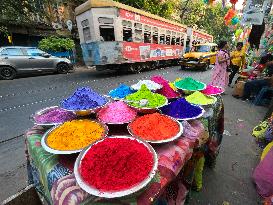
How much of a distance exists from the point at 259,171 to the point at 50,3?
1876 centimetres

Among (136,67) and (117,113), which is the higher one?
(117,113)

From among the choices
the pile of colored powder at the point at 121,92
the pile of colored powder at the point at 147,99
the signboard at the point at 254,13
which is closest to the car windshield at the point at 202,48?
the signboard at the point at 254,13

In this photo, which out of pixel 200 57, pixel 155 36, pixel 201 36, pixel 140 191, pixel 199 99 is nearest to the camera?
pixel 140 191

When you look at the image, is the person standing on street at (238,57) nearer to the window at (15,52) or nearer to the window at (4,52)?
the window at (15,52)

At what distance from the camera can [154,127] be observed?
66.3 inches

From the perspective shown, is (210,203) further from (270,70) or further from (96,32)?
(96,32)

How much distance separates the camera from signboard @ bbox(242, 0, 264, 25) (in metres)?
5.77

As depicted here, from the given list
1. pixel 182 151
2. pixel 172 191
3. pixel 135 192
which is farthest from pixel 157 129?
pixel 135 192

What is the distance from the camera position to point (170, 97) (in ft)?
8.39

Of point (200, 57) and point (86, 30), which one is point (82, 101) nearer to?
point (86, 30)

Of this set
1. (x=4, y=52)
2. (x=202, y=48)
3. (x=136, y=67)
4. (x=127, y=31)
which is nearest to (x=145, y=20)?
(x=127, y=31)

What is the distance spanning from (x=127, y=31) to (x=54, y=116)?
30.0 feet

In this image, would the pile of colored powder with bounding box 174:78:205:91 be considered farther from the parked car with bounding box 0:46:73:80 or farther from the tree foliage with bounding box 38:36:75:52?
the tree foliage with bounding box 38:36:75:52

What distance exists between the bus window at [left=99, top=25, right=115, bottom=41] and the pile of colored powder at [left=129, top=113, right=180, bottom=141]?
28.7ft
